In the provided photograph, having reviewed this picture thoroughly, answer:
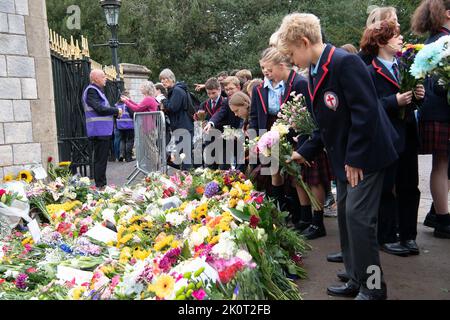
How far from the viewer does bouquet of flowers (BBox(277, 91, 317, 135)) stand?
12.0 ft

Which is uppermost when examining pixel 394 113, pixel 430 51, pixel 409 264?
pixel 430 51

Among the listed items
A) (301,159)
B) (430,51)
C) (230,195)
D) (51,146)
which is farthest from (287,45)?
(51,146)

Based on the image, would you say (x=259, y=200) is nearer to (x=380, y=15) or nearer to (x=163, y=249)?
(x=163, y=249)

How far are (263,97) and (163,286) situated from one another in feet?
8.93

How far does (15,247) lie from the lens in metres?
3.85

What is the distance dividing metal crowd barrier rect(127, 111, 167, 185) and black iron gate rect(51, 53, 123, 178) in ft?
3.43

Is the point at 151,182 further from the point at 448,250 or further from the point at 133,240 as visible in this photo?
the point at 448,250

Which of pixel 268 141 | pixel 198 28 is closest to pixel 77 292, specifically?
pixel 268 141

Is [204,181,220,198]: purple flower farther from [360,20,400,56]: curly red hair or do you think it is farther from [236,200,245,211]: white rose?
[360,20,400,56]: curly red hair

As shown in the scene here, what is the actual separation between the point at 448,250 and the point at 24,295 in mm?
3111

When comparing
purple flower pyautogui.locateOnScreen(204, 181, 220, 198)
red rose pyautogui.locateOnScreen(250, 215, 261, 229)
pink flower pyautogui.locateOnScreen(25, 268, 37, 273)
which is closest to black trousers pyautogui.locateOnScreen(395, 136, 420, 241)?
red rose pyautogui.locateOnScreen(250, 215, 261, 229)

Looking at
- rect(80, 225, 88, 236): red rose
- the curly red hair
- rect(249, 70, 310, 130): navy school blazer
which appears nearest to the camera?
the curly red hair

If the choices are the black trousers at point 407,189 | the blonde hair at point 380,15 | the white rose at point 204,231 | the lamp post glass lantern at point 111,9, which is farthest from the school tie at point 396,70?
the lamp post glass lantern at point 111,9

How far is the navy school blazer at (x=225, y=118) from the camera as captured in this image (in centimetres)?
651
